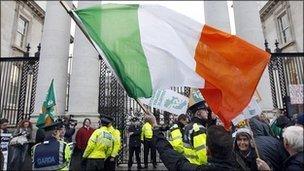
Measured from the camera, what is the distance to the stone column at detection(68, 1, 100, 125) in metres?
11.5

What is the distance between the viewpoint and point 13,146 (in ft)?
27.7

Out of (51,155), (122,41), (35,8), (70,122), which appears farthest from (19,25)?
(122,41)

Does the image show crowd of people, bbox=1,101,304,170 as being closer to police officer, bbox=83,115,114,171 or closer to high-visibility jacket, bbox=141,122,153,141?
police officer, bbox=83,115,114,171

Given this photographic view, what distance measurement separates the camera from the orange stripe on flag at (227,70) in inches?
130

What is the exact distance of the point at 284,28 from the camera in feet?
82.0

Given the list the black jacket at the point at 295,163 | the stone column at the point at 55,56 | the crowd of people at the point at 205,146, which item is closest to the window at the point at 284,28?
the stone column at the point at 55,56

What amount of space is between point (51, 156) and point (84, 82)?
6.72 meters

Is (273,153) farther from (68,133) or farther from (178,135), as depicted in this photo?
(68,133)

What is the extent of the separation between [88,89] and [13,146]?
3.74 m

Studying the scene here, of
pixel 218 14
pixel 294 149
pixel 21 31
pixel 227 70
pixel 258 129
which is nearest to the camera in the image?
pixel 294 149

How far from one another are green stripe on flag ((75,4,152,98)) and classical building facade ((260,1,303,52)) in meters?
20.6

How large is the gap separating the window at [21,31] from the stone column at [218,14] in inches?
630

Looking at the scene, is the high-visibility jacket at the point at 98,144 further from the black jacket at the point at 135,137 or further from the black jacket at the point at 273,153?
the black jacket at the point at 273,153

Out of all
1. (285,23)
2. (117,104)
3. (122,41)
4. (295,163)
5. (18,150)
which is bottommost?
(18,150)
